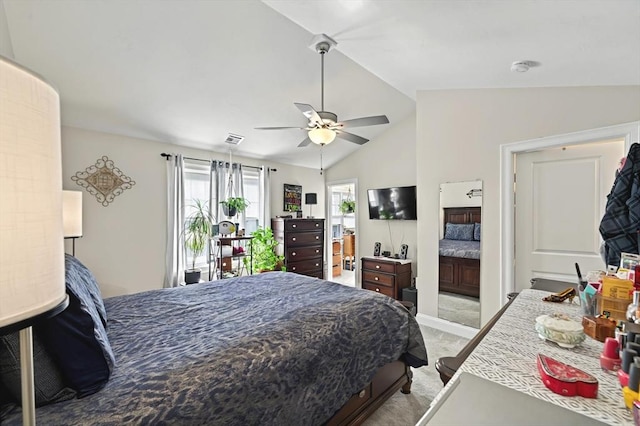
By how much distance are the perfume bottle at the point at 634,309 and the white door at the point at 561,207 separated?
1916 millimetres

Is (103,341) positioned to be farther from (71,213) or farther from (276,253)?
(276,253)

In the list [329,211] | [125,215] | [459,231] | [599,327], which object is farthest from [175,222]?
[599,327]

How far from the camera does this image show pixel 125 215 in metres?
3.78

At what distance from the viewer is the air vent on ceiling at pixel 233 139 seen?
14.2 ft

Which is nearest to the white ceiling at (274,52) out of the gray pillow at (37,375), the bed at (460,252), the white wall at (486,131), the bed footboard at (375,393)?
the white wall at (486,131)

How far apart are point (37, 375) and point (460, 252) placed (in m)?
3.49

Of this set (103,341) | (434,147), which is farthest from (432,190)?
(103,341)

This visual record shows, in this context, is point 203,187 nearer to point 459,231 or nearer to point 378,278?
point 378,278

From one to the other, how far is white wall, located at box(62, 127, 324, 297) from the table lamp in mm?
3718

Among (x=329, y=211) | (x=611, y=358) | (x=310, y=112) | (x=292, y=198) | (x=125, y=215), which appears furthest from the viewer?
(x=329, y=211)

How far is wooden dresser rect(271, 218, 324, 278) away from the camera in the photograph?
5117mm

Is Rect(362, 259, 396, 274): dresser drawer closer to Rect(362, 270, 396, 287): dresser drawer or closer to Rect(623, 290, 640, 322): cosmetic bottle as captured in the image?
Rect(362, 270, 396, 287): dresser drawer

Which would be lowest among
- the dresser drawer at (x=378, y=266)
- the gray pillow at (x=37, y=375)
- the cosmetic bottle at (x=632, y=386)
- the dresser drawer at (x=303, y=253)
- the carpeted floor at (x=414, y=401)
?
the carpeted floor at (x=414, y=401)

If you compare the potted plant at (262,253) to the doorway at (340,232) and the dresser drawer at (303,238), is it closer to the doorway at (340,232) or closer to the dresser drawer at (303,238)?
the dresser drawer at (303,238)
